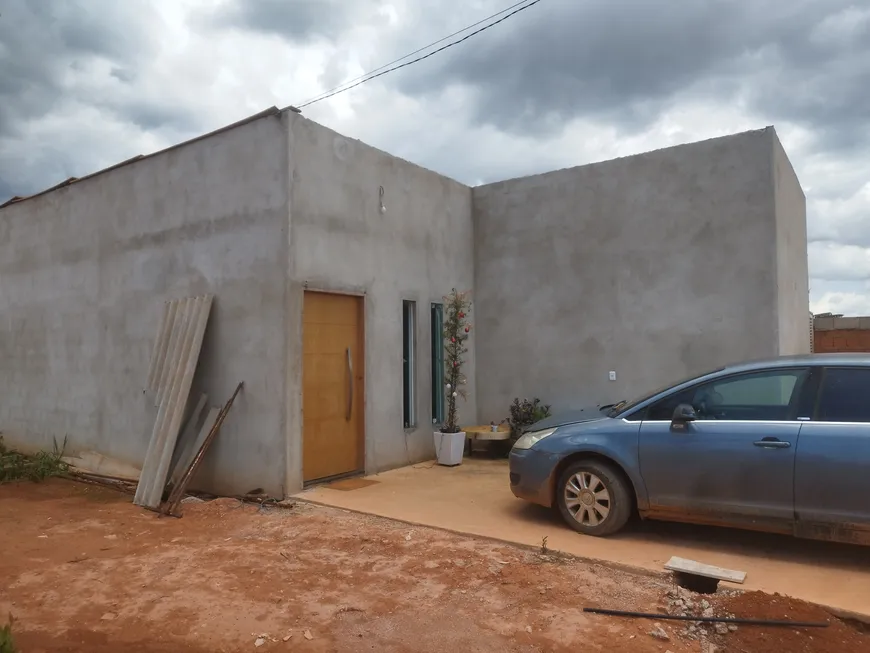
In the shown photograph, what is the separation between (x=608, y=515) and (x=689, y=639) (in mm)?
1722

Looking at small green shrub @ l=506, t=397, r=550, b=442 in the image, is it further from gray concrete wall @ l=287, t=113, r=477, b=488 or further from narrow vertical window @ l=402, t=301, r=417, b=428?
narrow vertical window @ l=402, t=301, r=417, b=428

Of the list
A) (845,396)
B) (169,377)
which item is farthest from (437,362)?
(845,396)

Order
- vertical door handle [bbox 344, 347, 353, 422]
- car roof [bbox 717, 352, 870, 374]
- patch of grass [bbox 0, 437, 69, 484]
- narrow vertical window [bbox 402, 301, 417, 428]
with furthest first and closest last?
patch of grass [bbox 0, 437, 69, 484], narrow vertical window [bbox 402, 301, 417, 428], vertical door handle [bbox 344, 347, 353, 422], car roof [bbox 717, 352, 870, 374]

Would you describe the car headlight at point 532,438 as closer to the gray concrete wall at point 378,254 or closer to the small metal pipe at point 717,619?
the small metal pipe at point 717,619

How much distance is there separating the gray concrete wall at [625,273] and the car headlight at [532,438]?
3525 millimetres

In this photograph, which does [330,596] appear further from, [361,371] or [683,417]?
[361,371]

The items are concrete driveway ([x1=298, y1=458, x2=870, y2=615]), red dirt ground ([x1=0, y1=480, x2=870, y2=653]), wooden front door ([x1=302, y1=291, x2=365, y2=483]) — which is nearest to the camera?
red dirt ground ([x1=0, y1=480, x2=870, y2=653])

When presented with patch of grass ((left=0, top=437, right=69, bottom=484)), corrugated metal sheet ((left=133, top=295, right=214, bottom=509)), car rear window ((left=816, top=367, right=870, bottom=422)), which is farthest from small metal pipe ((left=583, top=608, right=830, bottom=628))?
patch of grass ((left=0, top=437, right=69, bottom=484))

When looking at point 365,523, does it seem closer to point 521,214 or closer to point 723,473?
point 723,473

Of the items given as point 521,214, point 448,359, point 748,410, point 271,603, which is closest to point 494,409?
point 448,359

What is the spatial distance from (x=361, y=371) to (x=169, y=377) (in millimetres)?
2393

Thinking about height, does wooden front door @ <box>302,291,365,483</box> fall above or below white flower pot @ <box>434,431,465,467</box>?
above

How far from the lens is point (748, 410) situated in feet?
16.8

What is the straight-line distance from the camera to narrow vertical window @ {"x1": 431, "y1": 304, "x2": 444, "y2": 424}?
958 cm
